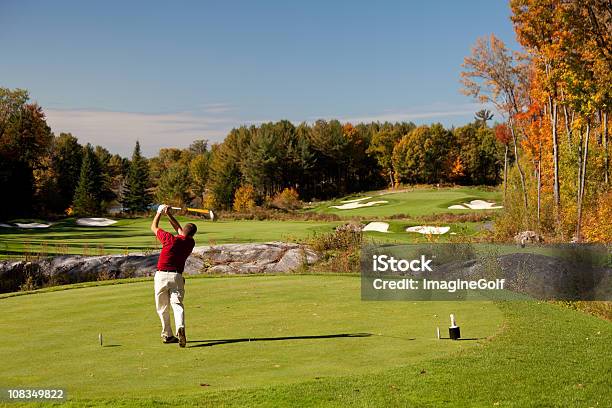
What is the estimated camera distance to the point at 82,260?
27141mm

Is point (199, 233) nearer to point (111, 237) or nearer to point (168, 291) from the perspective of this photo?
point (111, 237)

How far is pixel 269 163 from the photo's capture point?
9094 centimetres

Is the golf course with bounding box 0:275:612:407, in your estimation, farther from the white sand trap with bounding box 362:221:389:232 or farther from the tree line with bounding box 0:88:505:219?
the tree line with bounding box 0:88:505:219

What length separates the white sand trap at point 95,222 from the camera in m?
57.4

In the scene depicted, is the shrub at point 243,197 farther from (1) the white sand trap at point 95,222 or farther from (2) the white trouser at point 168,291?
(2) the white trouser at point 168,291

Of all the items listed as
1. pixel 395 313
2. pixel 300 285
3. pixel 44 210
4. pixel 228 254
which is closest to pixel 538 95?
pixel 228 254

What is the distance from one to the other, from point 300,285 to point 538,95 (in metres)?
19.7

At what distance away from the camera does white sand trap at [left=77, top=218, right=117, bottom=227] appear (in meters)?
57.4

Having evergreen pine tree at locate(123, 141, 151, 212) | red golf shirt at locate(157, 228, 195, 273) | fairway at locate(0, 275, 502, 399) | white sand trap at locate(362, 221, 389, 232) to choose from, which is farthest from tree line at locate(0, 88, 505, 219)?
red golf shirt at locate(157, 228, 195, 273)

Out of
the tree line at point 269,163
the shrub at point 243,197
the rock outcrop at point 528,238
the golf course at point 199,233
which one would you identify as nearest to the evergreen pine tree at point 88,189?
the tree line at point 269,163

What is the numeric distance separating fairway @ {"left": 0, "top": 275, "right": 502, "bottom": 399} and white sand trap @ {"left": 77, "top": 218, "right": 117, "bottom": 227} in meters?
42.3

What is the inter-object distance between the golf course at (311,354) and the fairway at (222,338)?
0.03 meters

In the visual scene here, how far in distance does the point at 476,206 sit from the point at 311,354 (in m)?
54.5

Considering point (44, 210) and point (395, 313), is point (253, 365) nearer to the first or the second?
point (395, 313)
